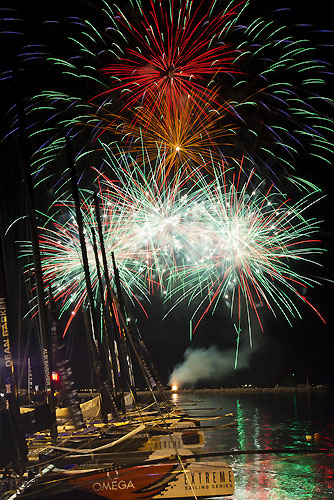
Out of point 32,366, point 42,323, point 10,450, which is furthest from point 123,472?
point 32,366

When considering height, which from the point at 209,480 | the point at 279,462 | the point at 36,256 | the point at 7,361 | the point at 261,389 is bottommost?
the point at 261,389

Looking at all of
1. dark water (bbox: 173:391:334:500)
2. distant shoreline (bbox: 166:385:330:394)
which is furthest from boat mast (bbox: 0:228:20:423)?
distant shoreline (bbox: 166:385:330:394)

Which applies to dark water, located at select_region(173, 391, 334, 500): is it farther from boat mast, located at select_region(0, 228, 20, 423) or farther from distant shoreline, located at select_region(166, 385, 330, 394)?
distant shoreline, located at select_region(166, 385, 330, 394)

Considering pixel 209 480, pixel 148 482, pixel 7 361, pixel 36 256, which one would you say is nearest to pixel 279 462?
pixel 209 480

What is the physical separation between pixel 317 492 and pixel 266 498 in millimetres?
2099

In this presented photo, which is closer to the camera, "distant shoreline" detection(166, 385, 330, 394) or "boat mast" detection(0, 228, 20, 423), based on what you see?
"boat mast" detection(0, 228, 20, 423)

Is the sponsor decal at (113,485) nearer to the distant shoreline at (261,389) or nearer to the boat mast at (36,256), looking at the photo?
the boat mast at (36,256)

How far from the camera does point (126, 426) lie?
23719mm

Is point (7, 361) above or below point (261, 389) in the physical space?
above

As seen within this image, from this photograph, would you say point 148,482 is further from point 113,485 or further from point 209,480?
point 209,480

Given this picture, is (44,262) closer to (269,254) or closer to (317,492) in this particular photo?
(269,254)

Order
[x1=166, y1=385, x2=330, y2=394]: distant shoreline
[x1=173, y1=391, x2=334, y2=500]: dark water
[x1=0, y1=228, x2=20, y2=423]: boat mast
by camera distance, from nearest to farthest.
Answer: [x1=0, y1=228, x2=20, y2=423]: boat mast
[x1=173, y1=391, x2=334, y2=500]: dark water
[x1=166, y1=385, x2=330, y2=394]: distant shoreline

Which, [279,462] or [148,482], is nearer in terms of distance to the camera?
[148,482]

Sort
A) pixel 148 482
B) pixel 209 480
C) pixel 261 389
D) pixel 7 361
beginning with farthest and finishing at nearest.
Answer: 1. pixel 261 389
2. pixel 148 482
3. pixel 209 480
4. pixel 7 361
